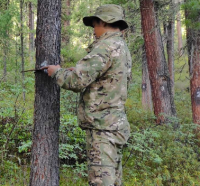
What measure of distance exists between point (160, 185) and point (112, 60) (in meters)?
2.75

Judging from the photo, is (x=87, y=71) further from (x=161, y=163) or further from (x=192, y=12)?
(x=192, y=12)

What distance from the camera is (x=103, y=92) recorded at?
2.87 meters

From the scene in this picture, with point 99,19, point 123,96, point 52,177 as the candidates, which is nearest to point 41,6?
point 99,19

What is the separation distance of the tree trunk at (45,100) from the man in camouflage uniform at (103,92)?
1.19 feet

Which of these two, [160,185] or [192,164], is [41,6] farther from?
[192,164]

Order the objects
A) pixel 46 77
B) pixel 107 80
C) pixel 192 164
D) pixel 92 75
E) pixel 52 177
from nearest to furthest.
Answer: pixel 92 75
pixel 107 80
pixel 46 77
pixel 52 177
pixel 192 164

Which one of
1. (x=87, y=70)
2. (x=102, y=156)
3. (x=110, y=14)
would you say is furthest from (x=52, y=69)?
(x=102, y=156)

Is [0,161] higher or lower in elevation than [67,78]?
lower

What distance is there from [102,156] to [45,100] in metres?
1.04

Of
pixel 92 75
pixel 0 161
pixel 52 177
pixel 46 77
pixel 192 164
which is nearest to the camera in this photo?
pixel 92 75

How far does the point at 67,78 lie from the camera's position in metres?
2.71

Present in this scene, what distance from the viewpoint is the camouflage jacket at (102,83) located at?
8.79 ft

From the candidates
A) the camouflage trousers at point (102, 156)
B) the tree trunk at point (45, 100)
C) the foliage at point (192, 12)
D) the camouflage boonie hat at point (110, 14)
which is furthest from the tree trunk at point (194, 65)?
the camouflage trousers at point (102, 156)

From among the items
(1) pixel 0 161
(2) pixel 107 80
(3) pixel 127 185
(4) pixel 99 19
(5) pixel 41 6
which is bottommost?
(3) pixel 127 185
